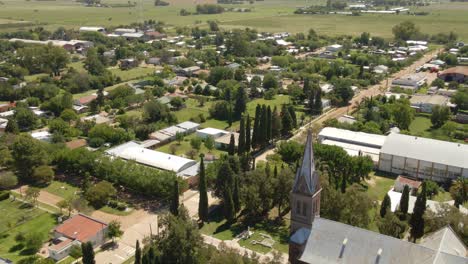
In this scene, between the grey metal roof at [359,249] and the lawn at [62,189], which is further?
the lawn at [62,189]

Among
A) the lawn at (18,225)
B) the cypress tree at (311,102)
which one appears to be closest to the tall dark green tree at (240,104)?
the cypress tree at (311,102)

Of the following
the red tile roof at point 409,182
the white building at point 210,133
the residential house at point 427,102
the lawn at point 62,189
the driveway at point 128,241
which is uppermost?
the residential house at point 427,102

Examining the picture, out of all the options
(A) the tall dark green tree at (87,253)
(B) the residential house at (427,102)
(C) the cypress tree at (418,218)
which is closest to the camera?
Answer: (A) the tall dark green tree at (87,253)

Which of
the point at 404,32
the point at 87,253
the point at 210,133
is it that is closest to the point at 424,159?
the point at 210,133

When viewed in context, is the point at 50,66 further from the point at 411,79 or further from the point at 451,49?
the point at 451,49

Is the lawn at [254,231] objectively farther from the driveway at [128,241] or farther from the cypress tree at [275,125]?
the cypress tree at [275,125]

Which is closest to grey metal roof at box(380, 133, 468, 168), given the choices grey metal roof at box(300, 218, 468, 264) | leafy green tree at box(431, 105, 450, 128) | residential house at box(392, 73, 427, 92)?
leafy green tree at box(431, 105, 450, 128)

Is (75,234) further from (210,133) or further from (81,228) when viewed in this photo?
(210,133)

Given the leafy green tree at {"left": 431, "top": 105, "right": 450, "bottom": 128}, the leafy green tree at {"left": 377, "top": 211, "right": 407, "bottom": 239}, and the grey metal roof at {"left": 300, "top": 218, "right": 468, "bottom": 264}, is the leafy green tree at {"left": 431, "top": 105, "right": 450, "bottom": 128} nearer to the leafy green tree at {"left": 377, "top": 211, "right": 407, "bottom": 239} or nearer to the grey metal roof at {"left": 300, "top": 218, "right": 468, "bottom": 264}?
the leafy green tree at {"left": 377, "top": 211, "right": 407, "bottom": 239}
